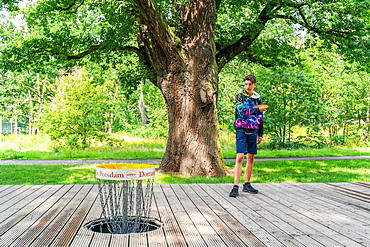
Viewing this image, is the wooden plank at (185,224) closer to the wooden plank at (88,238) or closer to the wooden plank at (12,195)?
the wooden plank at (88,238)

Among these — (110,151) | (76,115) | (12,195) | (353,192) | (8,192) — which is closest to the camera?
(12,195)

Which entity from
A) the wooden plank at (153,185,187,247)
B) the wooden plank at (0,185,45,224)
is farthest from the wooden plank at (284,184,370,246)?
the wooden plank at (0,185,45,224)

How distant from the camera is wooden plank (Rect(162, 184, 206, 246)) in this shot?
133 inches

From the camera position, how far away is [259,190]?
6.27 metres

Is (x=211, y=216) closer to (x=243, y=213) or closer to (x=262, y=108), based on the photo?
(x=243, y=213)

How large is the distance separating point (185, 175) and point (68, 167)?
4695 mm

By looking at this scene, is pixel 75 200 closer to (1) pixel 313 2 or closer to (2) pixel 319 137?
(1) pixel 313 2

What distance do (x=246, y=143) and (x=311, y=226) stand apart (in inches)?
82.8

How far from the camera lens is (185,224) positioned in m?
3.97

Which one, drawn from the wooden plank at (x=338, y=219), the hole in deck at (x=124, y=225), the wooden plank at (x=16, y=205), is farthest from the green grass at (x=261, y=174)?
the hole in deck at (x=124, y=225)

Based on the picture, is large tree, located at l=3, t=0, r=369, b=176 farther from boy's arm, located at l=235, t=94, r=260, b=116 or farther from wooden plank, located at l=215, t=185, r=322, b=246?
wooden plank, located at l=215, t=185, r=322, b=246

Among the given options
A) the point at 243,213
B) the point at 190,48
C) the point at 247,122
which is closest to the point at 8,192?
the point at 243,213

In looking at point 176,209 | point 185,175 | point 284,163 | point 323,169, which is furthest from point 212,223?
point 284,163

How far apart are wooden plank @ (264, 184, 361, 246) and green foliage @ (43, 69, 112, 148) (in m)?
13.3
